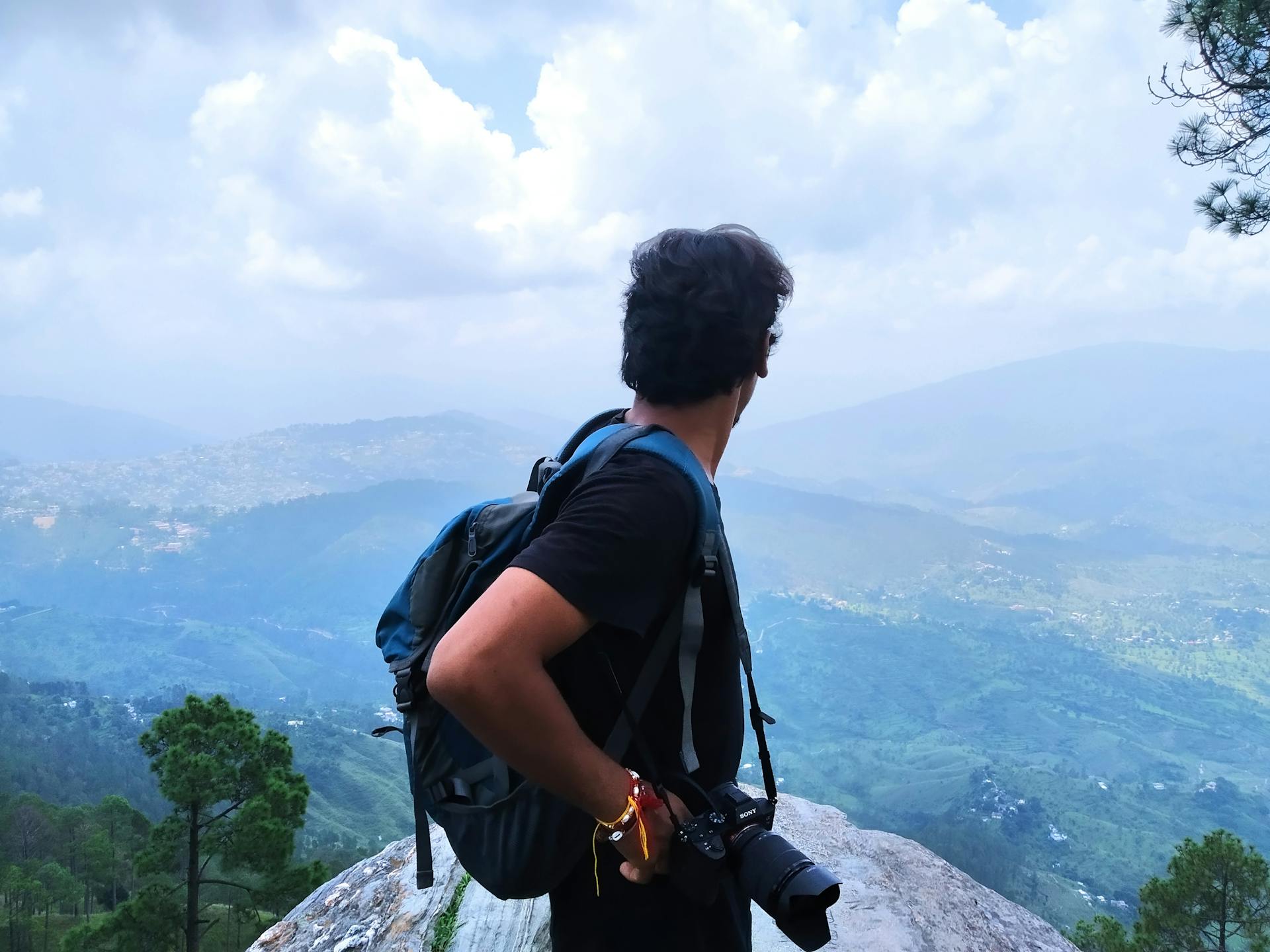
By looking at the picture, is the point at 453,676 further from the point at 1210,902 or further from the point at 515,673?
the point at 1210,902

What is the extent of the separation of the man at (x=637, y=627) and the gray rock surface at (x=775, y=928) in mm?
2319

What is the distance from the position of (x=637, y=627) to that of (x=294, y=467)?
524ft

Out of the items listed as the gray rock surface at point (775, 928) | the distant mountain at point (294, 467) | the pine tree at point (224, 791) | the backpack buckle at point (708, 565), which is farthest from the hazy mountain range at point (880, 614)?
the backpack buckle at point (708, 565)

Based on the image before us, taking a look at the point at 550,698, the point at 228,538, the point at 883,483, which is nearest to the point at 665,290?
the point at 550,698

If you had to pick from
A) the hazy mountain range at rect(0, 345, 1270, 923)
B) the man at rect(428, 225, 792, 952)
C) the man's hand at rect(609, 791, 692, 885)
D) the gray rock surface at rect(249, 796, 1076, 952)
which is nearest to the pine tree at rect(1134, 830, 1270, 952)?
the gray rock surface at rect(249, 796, 1076, 952)

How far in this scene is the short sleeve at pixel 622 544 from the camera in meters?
1.26

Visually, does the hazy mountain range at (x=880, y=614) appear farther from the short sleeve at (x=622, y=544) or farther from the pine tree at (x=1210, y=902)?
the short sleeve at (x=622, y=544)

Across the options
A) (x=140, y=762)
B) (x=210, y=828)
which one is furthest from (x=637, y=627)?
(x=140, y=762)

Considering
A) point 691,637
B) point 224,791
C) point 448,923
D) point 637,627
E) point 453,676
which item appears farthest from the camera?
point 224,791

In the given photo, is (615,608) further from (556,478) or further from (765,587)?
(765,587)

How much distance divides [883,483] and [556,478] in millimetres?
199364

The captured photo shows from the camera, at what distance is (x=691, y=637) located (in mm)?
1433

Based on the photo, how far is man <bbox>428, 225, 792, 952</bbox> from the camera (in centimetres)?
→ 125

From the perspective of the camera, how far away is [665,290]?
5.16 ft
